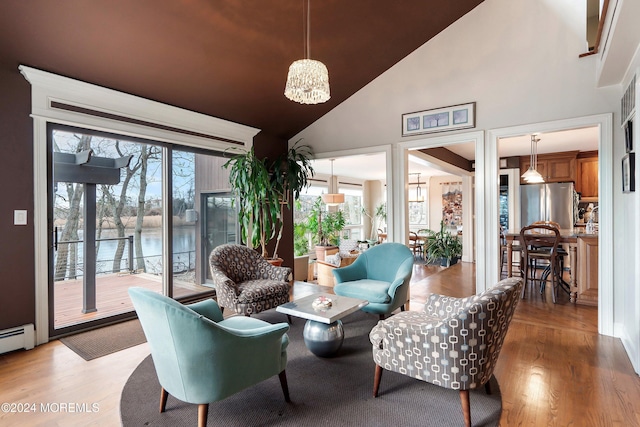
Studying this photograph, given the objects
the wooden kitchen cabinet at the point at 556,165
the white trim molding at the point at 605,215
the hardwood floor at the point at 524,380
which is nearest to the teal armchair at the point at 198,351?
the hardwood floor at the point at 524,380

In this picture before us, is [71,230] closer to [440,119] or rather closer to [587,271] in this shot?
[440,119]

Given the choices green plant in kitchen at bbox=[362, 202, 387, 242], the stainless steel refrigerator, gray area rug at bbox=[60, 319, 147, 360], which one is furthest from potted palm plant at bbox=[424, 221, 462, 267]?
gray area rug at bbox=[60, 319, 147, 360]

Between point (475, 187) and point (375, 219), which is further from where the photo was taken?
point (375, 219)

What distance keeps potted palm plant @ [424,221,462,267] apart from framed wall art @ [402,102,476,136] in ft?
12.5

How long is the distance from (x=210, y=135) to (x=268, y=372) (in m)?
3.51

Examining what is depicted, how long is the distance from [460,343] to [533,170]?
5.18 meters

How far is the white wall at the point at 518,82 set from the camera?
3229 millimetres

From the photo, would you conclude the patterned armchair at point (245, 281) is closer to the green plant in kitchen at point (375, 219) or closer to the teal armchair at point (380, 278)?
the teal armchair at point (380, 278)

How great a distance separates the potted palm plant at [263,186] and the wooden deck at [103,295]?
119 cm

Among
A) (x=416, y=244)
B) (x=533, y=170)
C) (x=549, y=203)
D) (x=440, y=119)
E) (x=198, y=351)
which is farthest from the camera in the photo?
(x=416, y=244)

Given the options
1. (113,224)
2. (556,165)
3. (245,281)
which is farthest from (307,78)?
(556,165)

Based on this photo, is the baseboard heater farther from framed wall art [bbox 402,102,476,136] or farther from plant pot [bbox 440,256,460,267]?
plant pot [bbox 440,256,460,267]

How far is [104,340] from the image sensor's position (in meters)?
3.19

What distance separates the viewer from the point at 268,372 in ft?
6.50
